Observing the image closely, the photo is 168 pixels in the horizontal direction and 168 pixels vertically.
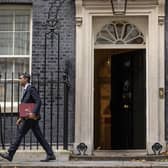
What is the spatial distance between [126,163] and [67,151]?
5.20ft

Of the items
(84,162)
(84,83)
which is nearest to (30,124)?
(84,162)

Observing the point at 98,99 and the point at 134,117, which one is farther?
the point at 98,99

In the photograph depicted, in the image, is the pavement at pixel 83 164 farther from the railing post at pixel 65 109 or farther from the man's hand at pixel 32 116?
the railing post at pixel 65 109

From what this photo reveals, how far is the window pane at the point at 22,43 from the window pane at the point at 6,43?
0.40ft

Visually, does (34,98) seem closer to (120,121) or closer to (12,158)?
(12,158)

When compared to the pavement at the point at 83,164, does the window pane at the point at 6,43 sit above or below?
above

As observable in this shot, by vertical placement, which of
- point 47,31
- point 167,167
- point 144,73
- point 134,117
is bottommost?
point 167,167

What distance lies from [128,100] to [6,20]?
12.0ft

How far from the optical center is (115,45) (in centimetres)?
1417

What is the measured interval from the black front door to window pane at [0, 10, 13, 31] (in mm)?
2931

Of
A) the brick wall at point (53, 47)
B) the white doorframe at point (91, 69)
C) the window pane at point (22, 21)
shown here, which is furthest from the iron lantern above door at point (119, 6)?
the window pane at point (22, 21)

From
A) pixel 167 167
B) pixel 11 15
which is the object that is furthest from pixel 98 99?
pixel 167 167

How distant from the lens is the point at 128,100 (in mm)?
15000

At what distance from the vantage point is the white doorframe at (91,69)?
13562 mm
